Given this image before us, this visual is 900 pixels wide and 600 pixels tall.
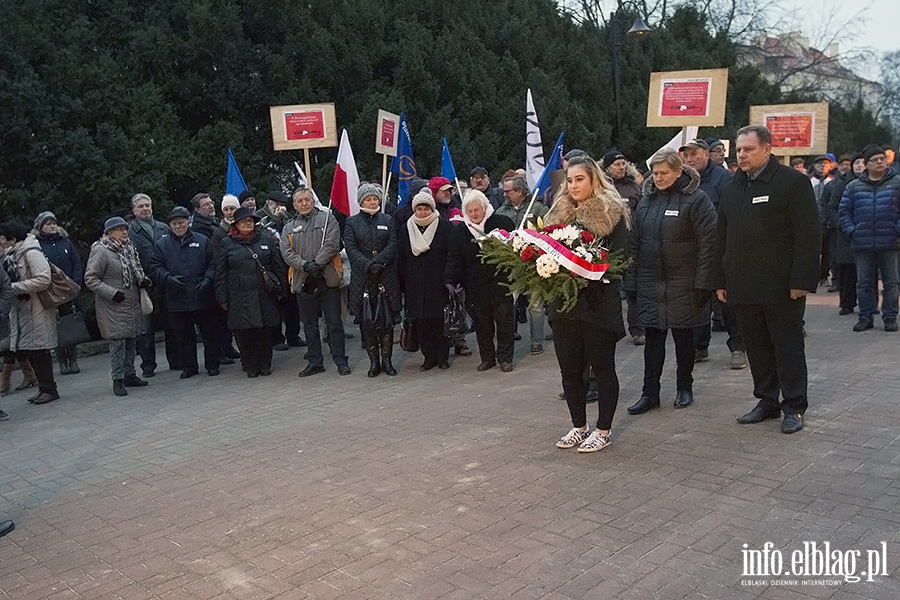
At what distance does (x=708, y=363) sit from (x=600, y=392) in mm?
3110

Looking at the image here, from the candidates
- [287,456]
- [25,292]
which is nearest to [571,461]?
[287,456]

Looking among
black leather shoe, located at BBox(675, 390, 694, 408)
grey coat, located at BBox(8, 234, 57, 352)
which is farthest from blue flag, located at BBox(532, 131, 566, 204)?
grey coat, located at BBox(8, 234, 57, 352)

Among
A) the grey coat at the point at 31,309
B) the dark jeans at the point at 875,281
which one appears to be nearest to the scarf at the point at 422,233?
the grey coat at the point at 31,309

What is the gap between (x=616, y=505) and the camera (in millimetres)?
4812

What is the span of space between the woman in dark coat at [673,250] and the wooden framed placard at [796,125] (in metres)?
6.46

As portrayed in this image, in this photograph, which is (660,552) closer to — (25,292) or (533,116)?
(25,292)

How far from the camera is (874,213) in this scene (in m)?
9.68

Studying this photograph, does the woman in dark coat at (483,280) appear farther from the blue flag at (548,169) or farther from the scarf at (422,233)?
the blue flag at (548,169)

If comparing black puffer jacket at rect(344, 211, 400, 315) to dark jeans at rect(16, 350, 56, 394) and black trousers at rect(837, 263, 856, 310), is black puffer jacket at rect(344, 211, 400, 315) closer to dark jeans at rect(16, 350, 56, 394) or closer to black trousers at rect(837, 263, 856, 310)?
dark jeans at rect(16, 350, 56, 394)

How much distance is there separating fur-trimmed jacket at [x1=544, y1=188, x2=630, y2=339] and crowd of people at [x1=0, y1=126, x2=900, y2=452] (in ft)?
0.05

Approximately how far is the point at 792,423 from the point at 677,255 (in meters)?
1.49

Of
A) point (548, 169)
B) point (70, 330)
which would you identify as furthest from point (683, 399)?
Answer: point (70, 330)

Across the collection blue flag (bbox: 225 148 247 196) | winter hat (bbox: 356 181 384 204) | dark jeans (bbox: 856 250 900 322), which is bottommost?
dark jeans (bbox: 856 250 900 322)

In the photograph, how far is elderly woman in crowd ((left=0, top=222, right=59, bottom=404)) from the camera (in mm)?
8750
